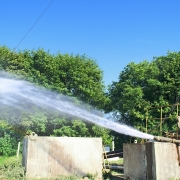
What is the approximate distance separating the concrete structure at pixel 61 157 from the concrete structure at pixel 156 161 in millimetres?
2524

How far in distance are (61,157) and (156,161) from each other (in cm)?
518

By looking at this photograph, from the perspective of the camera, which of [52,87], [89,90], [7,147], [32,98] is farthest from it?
[89,90]

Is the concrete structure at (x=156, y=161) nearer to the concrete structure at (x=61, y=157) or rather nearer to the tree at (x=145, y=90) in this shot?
the concrete structure at (x=61, y=157)

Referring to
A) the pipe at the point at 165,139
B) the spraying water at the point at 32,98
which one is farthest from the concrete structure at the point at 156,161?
the spraying water at the point at 32,98

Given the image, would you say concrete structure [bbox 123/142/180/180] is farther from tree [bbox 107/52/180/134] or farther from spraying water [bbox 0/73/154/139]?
tree [bbox 107/52/180/134]

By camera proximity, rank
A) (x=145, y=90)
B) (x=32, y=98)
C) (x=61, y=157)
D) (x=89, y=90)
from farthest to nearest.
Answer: (x=145, y=90), (x=89, y=90), (x=32, y=98), (x=61, y=157)

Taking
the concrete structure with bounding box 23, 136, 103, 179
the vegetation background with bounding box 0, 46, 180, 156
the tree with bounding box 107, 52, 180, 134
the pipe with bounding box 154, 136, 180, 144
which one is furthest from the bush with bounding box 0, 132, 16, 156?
the pipe with bounding box 154, 136, 180, 144

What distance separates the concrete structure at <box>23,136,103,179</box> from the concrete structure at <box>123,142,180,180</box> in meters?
2.52

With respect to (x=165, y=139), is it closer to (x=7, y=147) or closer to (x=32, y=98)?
(x=32, y=98)

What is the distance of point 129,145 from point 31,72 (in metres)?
18.7

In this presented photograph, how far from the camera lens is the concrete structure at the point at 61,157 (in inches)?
591

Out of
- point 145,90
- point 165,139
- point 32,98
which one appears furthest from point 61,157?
point 145,90

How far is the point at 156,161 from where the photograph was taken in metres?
13.1

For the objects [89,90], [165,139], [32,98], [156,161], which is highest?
[89,90]
